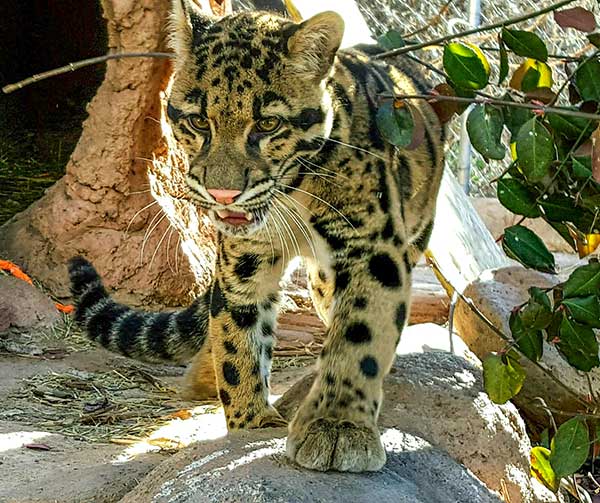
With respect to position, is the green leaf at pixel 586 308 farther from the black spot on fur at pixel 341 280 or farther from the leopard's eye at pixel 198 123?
the leopard's eye at pixel 198 123

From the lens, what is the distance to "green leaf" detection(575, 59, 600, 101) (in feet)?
10.2

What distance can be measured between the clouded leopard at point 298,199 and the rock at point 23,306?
311 cm

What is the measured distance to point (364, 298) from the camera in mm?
3943

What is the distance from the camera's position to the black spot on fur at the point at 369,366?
12.6 ft

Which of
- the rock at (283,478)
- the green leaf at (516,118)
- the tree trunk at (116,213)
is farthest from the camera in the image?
the tree trunk at (116,213)

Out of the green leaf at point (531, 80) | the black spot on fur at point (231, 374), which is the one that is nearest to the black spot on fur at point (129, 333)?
the black spot on fur at point (231, 374)

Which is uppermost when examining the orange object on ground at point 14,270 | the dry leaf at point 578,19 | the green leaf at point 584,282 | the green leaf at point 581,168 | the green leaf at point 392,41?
the dry leaf at point 578,19

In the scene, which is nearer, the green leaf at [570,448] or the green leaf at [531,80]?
the green leaf at [531,80]

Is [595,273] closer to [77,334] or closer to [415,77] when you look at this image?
[415,77]

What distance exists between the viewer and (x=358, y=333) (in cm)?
391

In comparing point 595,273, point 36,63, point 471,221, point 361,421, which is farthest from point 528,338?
point 36,63

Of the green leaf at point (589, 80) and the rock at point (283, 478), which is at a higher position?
the green leaf at point (589, 80)

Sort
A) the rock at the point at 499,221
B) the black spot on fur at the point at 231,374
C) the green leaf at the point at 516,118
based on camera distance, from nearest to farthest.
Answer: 1. the green leaf at the point at 516,118
2. the black spot on fur at the point at 231,374
3. the rock at the point at 499,221

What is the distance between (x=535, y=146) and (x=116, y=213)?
4764mm
